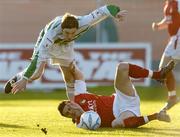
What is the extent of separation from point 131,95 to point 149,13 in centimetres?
2219

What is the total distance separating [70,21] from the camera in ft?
39.4

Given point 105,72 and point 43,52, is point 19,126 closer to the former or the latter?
point 43,52

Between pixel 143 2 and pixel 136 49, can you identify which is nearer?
pixel 136 49

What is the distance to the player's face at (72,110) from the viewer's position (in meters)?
11.3

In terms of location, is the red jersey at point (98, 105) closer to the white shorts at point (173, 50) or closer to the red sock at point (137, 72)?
the red sock at point (137, 72)

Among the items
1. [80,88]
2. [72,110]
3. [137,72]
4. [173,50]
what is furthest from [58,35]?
[173,50]

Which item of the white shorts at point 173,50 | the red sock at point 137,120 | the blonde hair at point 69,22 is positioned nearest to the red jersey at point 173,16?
the white shorts at point 173,50

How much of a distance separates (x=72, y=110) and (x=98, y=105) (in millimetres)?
420

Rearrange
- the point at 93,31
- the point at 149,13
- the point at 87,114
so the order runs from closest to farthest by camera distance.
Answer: the point at 87,114, the point at 93,31, the point at 149,13

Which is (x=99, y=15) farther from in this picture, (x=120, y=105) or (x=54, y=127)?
(x=54, y=127)

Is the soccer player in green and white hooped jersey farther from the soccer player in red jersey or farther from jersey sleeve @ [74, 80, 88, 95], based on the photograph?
the soccer player in red jersey

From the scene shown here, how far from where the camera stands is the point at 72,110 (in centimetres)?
1131

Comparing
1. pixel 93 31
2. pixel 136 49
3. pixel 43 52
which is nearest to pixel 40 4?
pixel 93 31

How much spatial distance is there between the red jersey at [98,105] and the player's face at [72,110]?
120 mm
